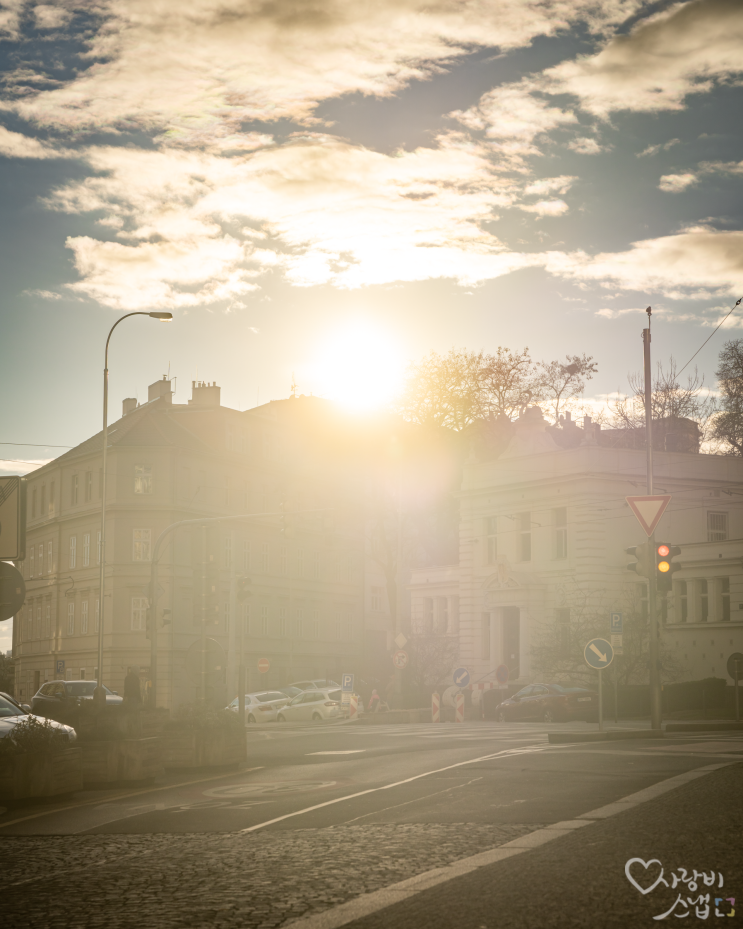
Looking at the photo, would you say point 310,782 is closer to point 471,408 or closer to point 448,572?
point 471,408

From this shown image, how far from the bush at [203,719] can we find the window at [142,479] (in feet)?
148

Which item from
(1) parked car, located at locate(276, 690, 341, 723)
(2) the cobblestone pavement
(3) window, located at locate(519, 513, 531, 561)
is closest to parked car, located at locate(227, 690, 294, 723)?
(1) parked car, located at locate(276, 690, 341, 723)

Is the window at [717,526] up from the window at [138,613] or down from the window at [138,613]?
up

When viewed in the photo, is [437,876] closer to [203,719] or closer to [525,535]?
[203,719]

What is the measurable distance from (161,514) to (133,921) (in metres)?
58.3

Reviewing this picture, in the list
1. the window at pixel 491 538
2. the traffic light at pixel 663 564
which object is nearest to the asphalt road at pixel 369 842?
the traffic light at pixel 663 564

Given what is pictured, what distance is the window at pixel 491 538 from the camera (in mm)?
59406

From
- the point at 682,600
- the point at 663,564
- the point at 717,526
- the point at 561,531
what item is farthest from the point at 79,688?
the point at 717,526

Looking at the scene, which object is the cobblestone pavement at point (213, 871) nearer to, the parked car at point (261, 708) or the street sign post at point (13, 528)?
the street sign post at point (13, 528)

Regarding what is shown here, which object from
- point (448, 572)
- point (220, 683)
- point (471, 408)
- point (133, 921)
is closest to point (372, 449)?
point (471, 408)

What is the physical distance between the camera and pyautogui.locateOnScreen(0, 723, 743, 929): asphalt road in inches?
289

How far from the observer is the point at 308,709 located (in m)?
50.3

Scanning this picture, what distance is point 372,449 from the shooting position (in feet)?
202

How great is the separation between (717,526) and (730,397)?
9102 millimetres
